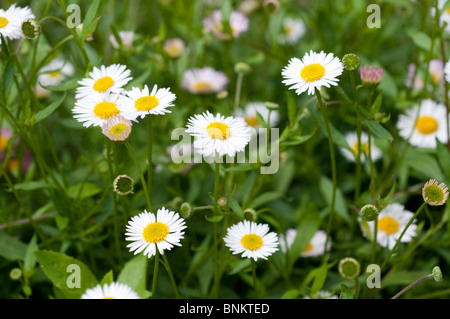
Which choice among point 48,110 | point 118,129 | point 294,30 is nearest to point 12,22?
point 48,110

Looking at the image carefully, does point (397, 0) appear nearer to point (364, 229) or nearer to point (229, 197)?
point (364, 229)

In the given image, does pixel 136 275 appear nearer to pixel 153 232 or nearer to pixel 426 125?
pixel 153 232

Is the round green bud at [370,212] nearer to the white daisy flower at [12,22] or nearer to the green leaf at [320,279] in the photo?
the green leaf at [320,279]

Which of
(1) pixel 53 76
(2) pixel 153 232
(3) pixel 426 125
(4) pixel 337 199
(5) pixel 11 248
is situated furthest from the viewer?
(1) pixel 53 76

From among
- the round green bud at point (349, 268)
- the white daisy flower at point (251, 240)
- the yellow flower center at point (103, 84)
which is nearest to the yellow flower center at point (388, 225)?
the round green bud at point (349, 268)

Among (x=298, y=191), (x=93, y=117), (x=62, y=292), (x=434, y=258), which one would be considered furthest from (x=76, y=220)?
(x=434, y=258)

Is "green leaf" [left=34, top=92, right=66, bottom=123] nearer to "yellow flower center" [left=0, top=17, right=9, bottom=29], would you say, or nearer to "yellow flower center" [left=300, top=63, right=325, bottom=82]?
"yellow flower center" [left=0, top=17, right=9, bottom=29]
